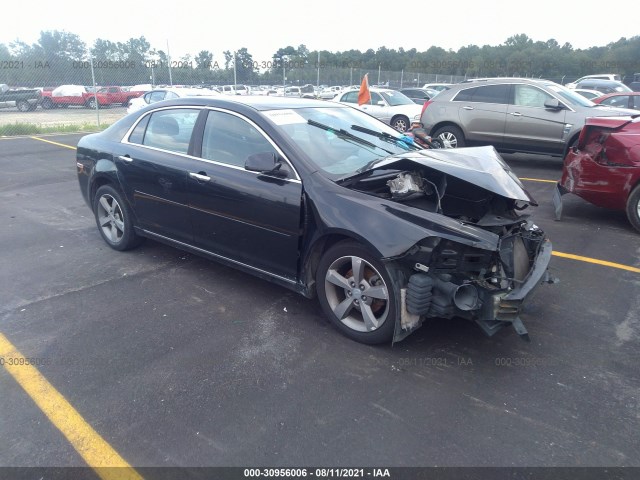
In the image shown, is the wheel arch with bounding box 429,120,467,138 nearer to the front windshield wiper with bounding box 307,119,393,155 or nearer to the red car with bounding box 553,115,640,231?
the red car with bounding box 553,115,640,231

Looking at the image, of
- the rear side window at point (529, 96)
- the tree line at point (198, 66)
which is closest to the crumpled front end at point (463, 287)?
the rear side window at point (529, 96)

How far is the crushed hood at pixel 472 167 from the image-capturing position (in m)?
3.32

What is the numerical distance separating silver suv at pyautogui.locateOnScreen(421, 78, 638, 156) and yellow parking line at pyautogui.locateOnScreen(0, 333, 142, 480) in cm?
743

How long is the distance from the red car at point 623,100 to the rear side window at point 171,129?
11466 mm

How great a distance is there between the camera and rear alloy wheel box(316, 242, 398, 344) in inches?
128

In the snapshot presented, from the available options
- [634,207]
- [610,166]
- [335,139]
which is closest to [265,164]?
[335,139]

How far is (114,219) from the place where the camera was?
17.3 ft

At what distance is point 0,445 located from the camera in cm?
252

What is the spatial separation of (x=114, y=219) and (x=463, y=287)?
3.90 meters

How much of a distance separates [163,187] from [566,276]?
391 cm

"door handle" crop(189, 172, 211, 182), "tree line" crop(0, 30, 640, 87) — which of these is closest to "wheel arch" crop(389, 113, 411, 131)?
"tree line" crop(0, 30, 640, 87)

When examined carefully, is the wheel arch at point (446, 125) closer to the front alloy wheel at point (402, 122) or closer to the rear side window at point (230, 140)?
the front alloy wheel at point (402, 122)

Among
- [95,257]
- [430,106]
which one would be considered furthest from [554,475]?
[430,106]

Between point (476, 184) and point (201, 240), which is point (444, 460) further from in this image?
point (201, 240)
